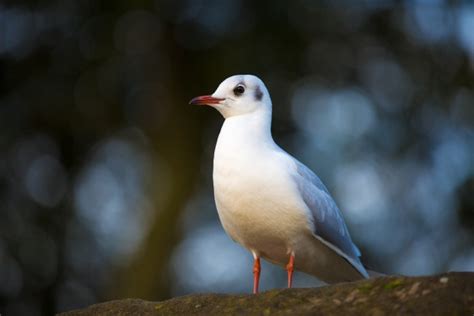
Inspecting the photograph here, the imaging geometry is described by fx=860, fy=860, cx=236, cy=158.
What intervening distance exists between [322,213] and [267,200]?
0.42 metres

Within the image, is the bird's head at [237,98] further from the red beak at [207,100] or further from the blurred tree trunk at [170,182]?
the blurred tree trunk at [170,182]

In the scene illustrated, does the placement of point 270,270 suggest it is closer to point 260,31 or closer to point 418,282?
point 260,31

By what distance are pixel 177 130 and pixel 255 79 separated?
3.88m

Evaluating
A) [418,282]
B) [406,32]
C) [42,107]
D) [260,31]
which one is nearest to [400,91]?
[406,32]

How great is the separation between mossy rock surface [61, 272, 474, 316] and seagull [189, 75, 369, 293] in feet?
2.40

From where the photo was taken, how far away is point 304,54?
8852mm

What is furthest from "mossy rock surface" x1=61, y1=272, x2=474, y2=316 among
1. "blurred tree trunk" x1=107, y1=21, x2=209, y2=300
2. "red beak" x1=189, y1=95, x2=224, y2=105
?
"blurred tree trunk" x1=107, y1=21, x2=209, y2=300

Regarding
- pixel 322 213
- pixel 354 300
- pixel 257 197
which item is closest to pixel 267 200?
pixel 257 197

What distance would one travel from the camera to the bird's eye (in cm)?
466

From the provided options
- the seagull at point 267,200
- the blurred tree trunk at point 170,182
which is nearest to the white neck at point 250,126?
the seagull at point 267,200

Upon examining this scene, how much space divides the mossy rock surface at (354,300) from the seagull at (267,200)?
0.73m

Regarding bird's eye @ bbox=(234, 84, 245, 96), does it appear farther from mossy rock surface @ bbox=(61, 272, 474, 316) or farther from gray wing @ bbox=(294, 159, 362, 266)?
mossy rock surface @ bbox=(61, 272, 474, 316)

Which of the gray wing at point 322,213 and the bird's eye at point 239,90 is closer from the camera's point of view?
the gray wing at point 322,213

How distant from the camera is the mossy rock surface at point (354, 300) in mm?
2926
